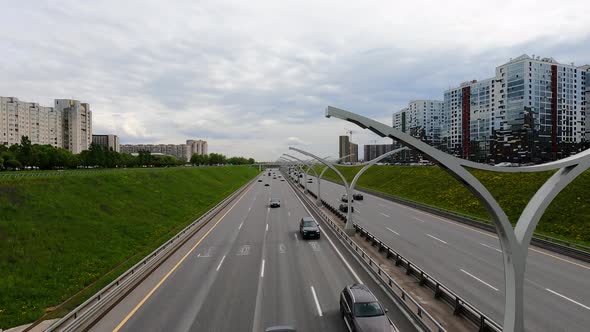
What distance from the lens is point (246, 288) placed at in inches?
576

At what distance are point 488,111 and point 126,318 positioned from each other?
114193 mm

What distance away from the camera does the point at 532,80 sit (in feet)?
271

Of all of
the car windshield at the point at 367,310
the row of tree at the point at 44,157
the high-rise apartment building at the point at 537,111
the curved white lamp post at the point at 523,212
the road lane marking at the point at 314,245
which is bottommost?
the road lane marking at the point at 314,245

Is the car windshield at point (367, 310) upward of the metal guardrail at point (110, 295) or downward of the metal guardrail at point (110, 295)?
upward

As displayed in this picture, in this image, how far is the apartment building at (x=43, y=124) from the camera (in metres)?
129

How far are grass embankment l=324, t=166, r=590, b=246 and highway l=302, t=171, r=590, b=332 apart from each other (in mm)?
8238

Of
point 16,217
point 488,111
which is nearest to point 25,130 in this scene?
point 16,217

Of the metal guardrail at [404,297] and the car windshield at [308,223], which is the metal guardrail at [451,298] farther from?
the car windshield at [308,223]

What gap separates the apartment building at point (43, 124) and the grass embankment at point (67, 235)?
138 m

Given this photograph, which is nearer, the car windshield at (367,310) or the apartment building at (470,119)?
the car windshield at (367,310)

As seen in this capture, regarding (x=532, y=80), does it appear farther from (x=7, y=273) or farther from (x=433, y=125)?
(x=7, y=273)

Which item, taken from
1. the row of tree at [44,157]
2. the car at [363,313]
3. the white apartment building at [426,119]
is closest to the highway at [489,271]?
the car at [363,313]

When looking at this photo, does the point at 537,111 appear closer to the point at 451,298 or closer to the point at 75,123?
the point at 451,298

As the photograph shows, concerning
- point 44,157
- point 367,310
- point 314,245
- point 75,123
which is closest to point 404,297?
point 367,310
